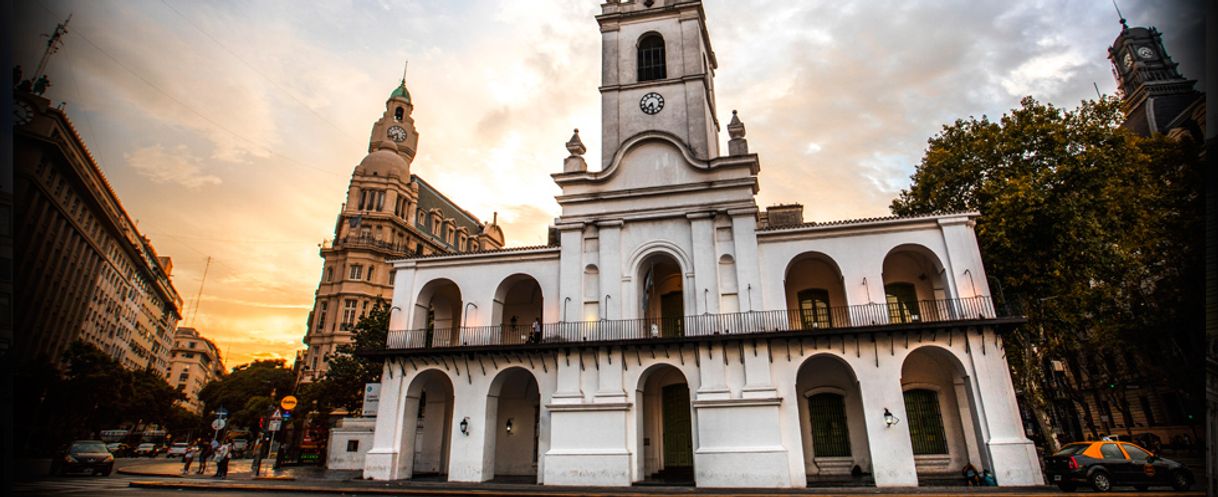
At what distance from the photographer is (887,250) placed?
19016 millimetres

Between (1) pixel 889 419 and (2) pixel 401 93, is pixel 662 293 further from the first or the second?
(2) pixel 401 93

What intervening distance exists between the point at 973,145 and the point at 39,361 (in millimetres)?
27030

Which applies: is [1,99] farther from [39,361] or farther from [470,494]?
[470,494]

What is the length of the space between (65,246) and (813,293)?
20.8 metres

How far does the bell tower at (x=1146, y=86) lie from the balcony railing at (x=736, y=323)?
40.9 feet

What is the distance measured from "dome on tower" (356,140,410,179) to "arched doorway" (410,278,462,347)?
35.7 metres

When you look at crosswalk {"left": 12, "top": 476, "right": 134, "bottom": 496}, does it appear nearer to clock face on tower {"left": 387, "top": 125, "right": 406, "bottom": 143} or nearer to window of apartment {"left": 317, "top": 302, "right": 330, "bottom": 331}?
window of apartment {"left": 317, "top": 302, "right": 330, "bottom": 331}

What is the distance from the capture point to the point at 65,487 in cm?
1298

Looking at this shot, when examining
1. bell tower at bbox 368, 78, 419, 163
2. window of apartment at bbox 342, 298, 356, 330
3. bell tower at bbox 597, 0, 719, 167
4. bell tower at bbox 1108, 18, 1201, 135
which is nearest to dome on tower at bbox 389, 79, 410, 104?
bell tower at bbox 368, 78, 419, 163

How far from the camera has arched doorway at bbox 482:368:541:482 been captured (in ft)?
72.1

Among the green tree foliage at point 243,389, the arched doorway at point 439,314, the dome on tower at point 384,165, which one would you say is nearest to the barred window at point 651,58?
the arched doorway at point 439,314

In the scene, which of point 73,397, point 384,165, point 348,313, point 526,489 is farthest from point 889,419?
point 384,165

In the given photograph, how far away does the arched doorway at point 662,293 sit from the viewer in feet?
69.6

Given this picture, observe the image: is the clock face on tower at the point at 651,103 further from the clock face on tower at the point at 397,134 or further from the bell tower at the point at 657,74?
the clock face on tower at the point at 397,134
